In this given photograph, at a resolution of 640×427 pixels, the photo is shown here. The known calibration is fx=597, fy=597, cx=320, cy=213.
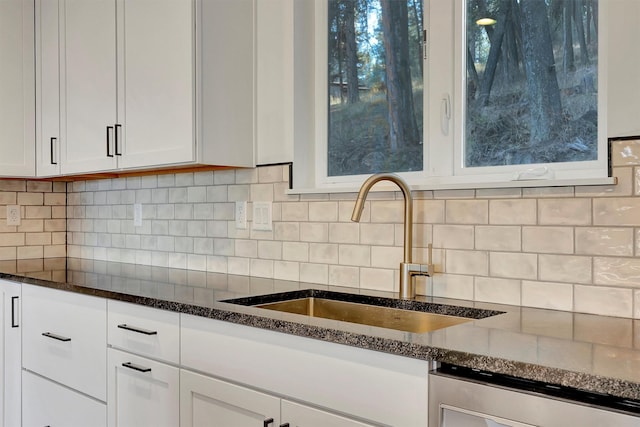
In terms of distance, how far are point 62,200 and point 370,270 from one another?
2.29 meters

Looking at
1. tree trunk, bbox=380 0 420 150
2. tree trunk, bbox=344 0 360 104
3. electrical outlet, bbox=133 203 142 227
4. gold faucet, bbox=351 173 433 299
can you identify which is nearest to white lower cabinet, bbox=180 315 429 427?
gold faucet, bbox=351 173 433 299

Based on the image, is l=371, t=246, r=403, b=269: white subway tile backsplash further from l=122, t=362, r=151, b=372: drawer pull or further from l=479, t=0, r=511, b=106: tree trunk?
l=122, t=362, r=151, b=372: drawer pull

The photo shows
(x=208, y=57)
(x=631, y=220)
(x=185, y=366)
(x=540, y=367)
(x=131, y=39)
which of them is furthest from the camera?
(x=131, y=39)

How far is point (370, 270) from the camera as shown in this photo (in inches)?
81.2

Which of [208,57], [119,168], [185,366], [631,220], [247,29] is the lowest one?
[185,366]

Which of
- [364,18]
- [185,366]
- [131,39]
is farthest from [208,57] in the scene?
[185,366]

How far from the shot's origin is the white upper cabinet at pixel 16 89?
303 cm

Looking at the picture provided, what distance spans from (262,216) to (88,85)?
1071mm

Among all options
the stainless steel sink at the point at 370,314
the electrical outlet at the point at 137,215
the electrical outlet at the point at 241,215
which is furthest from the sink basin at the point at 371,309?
the electrical outlet at the point at 137,215

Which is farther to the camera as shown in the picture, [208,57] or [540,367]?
[208,57]

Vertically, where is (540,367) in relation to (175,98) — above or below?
below

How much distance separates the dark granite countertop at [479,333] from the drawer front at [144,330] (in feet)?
0.13

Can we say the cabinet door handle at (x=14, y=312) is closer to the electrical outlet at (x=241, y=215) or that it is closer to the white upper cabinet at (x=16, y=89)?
the white upper cabinet at (x=16, y=89)

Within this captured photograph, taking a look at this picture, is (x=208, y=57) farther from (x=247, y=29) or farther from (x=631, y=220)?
(x=631, y=220)
